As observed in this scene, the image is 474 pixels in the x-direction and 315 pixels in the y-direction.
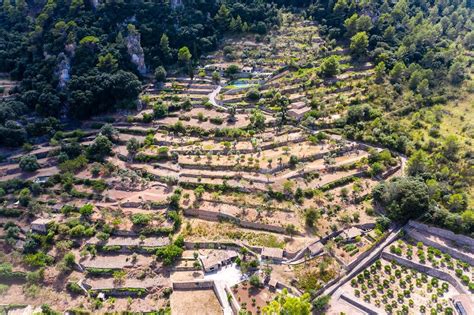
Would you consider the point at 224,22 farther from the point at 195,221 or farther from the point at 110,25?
the point at 195,221

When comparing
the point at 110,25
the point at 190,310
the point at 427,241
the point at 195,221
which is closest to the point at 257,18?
the point at 110,25

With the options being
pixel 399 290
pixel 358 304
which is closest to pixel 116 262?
pixel 358 304

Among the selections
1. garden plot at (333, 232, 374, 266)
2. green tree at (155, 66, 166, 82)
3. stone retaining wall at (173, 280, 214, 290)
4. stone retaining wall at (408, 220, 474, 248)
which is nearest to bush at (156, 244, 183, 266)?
stone retaining wall at (173, 280, 214, 290)

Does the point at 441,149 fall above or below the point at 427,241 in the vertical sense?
above

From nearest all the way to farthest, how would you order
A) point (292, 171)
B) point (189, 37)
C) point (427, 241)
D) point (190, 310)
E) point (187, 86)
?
point (190, 310) < point (427, 241) < point (292, 171) < point (187, 86) < point (189, 37)

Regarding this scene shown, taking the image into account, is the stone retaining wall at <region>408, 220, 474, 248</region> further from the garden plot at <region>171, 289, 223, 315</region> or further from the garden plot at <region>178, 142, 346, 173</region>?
the garden plot at <region>171, 289, 223, 315</region>

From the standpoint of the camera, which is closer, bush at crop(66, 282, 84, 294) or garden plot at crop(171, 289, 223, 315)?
garden plot at crop(171, 289, 223, 315)

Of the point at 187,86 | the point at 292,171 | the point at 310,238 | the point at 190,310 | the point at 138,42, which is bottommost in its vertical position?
the point at 190,310
